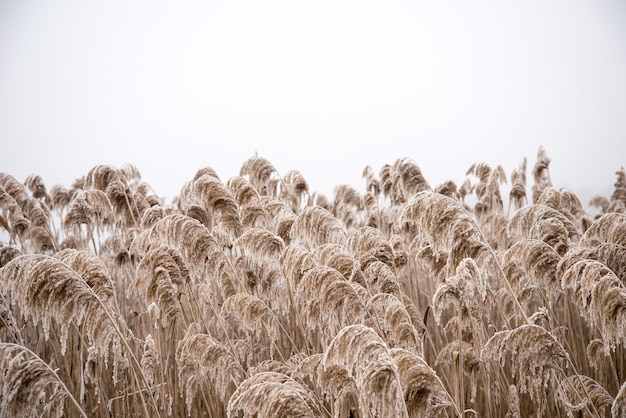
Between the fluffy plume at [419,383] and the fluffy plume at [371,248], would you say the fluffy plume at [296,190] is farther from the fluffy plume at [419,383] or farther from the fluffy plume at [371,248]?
the fluffy plume at [419,383]

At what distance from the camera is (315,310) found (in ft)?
8.98

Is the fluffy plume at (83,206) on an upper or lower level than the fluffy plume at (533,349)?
upper

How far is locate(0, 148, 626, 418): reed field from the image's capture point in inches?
79.6

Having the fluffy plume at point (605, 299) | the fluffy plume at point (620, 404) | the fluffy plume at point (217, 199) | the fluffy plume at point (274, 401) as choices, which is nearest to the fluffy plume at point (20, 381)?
the fluffy plume at point (274, 401)

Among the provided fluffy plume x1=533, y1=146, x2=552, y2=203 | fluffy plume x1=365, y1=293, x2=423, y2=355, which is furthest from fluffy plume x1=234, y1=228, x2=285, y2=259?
fluffy plume x1=533, y1=146, x2=552, y2=203

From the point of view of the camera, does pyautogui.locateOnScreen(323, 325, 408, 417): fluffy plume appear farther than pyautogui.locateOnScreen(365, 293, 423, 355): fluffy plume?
No

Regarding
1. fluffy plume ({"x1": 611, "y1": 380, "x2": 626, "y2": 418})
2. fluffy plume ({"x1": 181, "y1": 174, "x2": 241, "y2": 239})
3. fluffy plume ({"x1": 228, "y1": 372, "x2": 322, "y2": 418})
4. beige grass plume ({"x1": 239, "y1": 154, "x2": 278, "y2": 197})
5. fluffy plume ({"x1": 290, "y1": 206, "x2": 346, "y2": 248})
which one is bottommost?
fluffy plume ({"x1": 611, "y1": 380, "x2": 626, "y2": 418})

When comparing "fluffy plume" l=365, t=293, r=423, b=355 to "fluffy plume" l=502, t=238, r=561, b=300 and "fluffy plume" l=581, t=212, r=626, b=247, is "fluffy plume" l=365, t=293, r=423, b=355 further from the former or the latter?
"fluffy plume" l=581, t=212, r=626, b=247

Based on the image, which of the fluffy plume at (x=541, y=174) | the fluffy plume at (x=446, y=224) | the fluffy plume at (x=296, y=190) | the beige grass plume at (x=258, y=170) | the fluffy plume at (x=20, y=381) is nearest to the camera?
the fluffy plume at (x=20, y=381)

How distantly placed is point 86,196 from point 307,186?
235cm

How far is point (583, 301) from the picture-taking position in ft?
7.47

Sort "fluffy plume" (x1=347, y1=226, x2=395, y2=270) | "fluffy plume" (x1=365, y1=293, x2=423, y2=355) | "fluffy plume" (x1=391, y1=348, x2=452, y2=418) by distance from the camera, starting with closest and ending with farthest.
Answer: "fluffy plume" (x1=391, y1=348, x2=452, y2=418) < "fluffy plume" (x1=365, y1=293, x2=423, y2=355) < "fluffy plume" (x1=347, y1=226, x2=395, y2=270)

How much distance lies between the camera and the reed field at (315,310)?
202cm

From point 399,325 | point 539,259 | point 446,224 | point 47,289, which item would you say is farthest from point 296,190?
point 47,289
